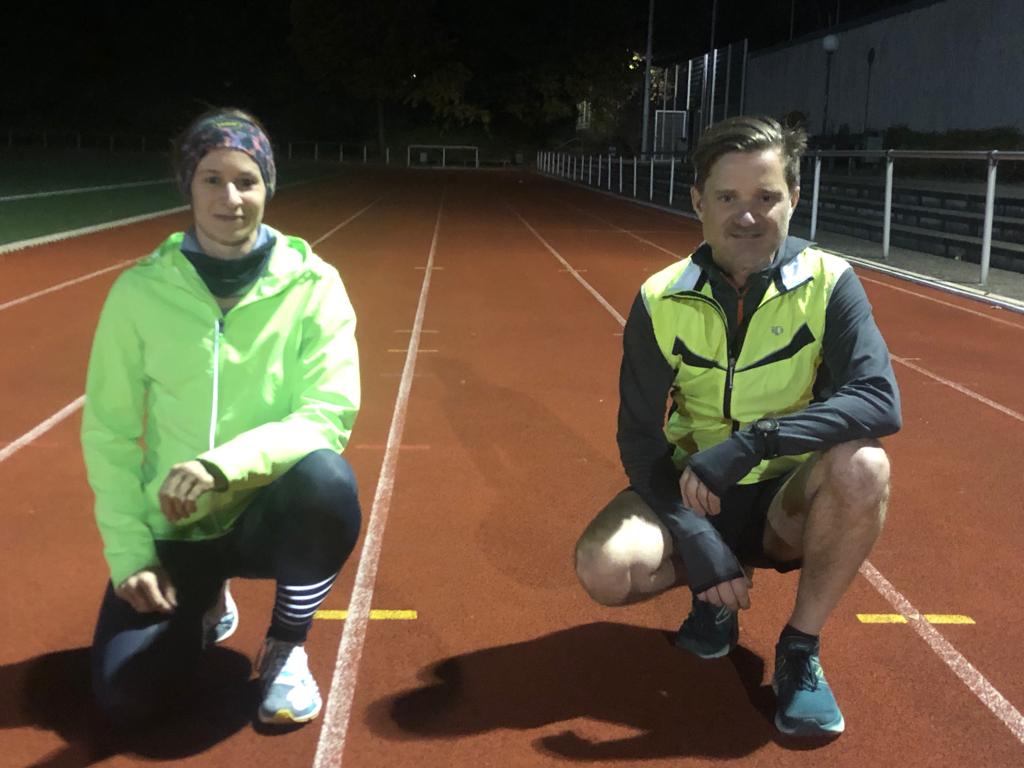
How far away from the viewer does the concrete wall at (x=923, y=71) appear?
21.5m

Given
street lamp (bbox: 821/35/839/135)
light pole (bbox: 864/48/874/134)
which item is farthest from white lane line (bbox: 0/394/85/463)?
street lamp (bbox: 821/35/839/135)

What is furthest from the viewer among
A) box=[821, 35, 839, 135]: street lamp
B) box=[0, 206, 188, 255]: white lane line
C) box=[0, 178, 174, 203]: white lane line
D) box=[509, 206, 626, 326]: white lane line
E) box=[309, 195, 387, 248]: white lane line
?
box=[821, 35, 839, 135]: street lamp

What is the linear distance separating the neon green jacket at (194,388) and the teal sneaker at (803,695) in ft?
3.93

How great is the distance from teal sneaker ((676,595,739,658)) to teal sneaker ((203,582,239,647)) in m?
1.24

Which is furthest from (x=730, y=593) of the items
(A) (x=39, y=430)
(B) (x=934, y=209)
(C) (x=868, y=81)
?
(C) (x=868, y=81)

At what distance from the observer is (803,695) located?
8.62ft

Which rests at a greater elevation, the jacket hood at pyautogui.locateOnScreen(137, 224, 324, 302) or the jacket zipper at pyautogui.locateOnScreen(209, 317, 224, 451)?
the jacket hood at pyautogui.locateOnScreen(137, 224, 324, 302)

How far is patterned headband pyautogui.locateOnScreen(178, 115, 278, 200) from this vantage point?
99.6 inches

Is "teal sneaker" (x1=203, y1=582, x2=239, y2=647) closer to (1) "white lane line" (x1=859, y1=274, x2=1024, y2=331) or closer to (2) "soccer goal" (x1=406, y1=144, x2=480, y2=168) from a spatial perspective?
(1) "white lane line" (x1=859, y1=274, x2=1024, y2=331)

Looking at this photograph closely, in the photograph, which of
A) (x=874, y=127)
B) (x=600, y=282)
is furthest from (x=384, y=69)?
(x=600, y=282)

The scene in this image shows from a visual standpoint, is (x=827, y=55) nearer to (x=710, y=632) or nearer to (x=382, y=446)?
(x=382, y=446)

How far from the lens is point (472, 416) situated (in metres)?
5.62

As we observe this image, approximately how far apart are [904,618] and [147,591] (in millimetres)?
2144

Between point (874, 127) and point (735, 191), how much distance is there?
27.2m
